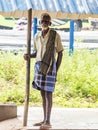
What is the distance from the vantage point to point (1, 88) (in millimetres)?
8867

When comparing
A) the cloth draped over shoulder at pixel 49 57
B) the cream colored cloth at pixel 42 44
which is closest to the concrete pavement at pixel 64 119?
the cloth draped over shoulder at pixel 49 57

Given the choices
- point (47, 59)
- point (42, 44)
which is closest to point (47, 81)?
point (47, 59)

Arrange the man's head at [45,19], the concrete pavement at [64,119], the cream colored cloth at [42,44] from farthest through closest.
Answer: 1. the concrete pavement at [64,119]
2. the cream colored cloth at [42,44]
3. the man's head at [45,19]

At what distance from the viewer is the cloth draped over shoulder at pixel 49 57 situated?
5543 mm

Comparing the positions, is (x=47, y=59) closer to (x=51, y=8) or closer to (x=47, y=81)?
(x=47, y=81)

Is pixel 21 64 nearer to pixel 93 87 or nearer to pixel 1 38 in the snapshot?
pixel 93 87

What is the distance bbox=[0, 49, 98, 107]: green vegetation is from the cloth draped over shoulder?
2467 mm

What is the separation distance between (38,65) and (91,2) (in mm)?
1119

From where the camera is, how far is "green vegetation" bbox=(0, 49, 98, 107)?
823 cm

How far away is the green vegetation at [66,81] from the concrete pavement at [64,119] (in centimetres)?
60

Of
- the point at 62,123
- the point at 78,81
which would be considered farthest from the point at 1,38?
the point at 62,123

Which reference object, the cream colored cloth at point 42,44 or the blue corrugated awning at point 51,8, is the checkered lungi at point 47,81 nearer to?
the cream colored cloth at point 42,44

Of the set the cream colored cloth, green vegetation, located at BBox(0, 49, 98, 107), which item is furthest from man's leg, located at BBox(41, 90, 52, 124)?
green vegetation, located at BBox(0, 49, 98, 107)

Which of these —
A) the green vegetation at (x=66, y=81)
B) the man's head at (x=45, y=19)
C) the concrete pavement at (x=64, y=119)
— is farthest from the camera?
the green vegetation at (x=66, y=81)
